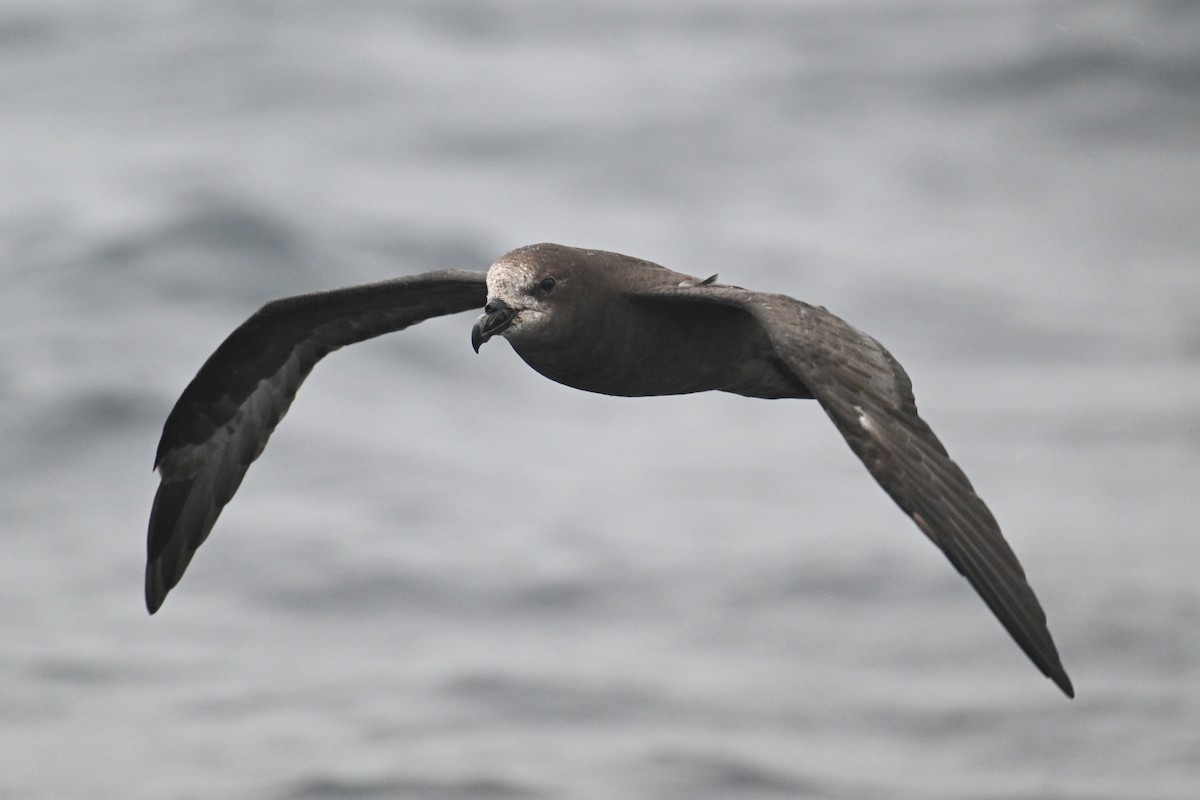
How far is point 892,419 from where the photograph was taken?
26.2 ft

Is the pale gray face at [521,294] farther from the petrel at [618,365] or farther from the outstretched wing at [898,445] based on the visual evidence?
the outstretched wing at [898,445]

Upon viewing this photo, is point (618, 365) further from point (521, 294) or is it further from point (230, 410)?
point (230, 410)

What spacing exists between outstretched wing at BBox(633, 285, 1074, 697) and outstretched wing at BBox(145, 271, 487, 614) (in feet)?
8.12

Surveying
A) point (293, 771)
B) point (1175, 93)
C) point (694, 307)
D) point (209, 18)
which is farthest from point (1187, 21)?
point (694, 307)

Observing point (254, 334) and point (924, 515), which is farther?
point (254, 334)

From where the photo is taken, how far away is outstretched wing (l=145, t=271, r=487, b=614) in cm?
1043

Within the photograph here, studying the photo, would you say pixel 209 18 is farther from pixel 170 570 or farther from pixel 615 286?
pixel 615 286

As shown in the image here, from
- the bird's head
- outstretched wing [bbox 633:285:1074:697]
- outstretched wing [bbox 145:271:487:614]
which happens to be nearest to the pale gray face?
the bird's head

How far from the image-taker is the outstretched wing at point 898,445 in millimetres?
7266

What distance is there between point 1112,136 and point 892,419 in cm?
1920

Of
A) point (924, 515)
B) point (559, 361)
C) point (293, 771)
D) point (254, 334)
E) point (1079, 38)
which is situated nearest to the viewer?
point (924, 515)

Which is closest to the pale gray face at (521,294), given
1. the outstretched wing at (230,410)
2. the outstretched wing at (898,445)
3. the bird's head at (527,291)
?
the bird's head at (527,291)

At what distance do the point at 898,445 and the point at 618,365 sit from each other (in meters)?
1.58

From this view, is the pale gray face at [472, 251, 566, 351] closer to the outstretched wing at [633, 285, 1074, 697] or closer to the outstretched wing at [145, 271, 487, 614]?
the outstretched wing at [633, 285, 1074, 697]
